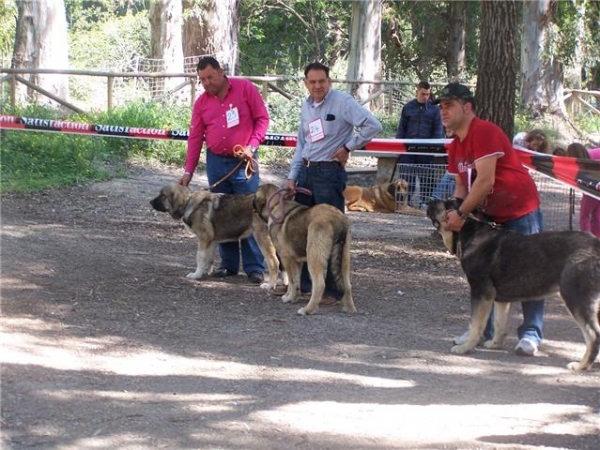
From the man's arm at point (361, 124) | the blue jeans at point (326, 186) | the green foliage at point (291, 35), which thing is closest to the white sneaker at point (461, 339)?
the blue jeans at point (326, 186)

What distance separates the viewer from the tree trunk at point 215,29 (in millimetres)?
24312

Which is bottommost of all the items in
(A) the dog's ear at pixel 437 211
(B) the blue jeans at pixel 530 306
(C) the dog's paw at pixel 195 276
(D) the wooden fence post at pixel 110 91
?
(C) the dog's paw at pixel 195 276

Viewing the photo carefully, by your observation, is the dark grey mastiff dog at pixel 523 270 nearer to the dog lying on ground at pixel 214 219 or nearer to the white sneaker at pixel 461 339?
the white sneaker at pixel 461 339

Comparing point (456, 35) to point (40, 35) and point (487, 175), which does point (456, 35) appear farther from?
point (487, 175)

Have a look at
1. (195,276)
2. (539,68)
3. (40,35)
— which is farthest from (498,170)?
(539,68)

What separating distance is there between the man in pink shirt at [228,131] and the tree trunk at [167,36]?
1671cm

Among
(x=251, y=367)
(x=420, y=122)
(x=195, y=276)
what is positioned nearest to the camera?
(x=251, y=367)

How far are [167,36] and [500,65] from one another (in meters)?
17.2

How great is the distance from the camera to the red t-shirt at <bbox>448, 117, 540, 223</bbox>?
22.7 feet

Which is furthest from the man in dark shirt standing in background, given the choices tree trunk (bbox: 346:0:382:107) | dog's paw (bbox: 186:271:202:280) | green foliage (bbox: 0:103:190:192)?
tree trunk (bbox: 346:0:382:107)

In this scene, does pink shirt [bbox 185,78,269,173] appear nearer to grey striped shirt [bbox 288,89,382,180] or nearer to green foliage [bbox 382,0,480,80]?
grey striped shirt [bbox 288,89,382,180]

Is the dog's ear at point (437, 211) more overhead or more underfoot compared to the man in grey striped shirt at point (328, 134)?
more underfoot

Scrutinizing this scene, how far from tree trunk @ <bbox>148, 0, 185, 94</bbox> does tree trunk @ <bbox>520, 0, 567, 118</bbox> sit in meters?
11.1

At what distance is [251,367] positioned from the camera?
265 inches
